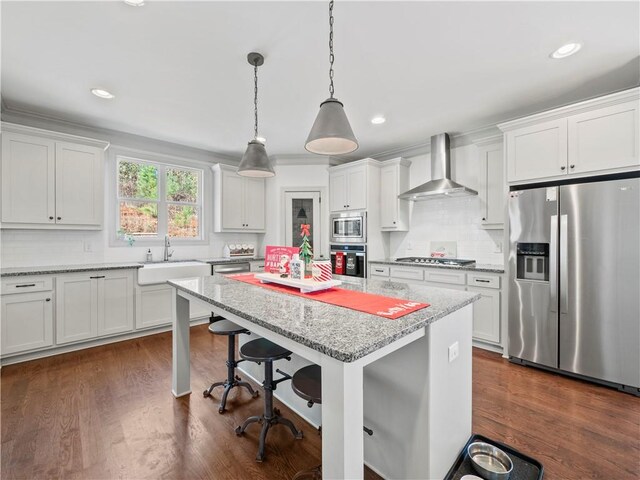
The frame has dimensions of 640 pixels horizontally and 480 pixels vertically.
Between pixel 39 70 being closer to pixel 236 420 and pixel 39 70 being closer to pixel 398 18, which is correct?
pixel 398 18

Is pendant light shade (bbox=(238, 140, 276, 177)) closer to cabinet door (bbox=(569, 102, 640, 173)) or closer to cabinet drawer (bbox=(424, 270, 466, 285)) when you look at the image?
cabinet drawer (bbox=(424, 270, 466, 285))

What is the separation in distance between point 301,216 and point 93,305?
9.96 feet

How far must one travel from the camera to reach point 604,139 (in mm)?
2561

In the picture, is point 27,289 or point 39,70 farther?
point 27,289

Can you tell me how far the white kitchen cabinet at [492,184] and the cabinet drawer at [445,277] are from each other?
74 centimetres

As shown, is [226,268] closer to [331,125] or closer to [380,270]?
[380,270]

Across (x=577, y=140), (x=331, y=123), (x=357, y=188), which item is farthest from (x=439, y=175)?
(x=331, y=123)

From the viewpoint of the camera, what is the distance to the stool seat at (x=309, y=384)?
1.42 m

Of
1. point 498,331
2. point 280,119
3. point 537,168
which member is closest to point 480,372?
point 498,331

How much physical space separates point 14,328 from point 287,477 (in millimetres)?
3210

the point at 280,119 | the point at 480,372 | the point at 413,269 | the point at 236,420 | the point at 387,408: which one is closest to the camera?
the point at 387,408

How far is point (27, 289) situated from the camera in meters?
3.00

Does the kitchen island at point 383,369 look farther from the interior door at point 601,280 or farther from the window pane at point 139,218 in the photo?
the window pane at point 139,218

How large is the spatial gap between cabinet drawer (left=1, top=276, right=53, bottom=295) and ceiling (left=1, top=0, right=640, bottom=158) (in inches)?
71.9
